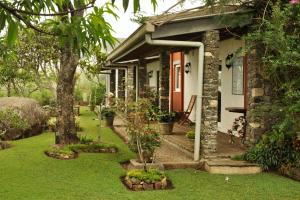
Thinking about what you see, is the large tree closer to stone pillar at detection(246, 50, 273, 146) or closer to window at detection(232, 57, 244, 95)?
Answer: stone pillar at detection(246, 50, 273, 146)

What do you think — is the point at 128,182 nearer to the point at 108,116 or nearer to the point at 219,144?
the point at 219,144

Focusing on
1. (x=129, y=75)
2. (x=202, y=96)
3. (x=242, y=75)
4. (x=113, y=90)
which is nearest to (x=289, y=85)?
(x=202, y=96)

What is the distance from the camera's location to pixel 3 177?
7.64m

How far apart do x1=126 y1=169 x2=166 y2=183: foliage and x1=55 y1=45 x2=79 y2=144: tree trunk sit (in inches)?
151

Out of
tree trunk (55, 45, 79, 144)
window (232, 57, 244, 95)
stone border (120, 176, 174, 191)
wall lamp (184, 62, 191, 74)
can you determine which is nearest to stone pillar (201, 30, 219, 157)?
stone border (120, 176, 174, 191)

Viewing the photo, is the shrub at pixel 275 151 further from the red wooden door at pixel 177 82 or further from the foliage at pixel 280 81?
the red wooden door at pixel 177 82

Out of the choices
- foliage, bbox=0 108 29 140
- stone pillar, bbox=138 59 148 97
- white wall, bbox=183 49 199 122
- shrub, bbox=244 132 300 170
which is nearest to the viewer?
shrub, bbox=244 132 300 170

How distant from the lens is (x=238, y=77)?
1177 centimetres

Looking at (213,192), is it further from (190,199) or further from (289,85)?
(289,85)

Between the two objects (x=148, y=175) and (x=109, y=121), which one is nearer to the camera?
(x=148, y=175)

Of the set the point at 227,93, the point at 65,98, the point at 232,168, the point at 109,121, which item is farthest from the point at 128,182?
the point at 109,121

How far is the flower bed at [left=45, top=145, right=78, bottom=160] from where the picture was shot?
377 inches

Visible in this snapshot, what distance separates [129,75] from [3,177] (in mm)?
13149

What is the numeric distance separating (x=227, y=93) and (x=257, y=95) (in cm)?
383
